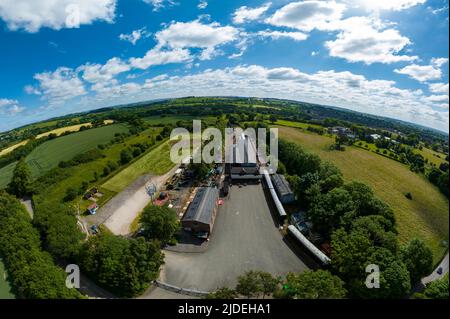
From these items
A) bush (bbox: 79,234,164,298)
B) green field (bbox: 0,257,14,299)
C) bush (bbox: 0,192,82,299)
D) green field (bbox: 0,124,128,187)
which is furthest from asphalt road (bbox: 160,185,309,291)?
green field (bbox: 0,124,128,187)

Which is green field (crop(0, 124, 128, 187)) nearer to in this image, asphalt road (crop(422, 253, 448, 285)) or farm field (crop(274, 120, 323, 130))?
farm field (crop(274, 120, 323, 130))

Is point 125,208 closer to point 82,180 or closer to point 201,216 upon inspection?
point 82,180

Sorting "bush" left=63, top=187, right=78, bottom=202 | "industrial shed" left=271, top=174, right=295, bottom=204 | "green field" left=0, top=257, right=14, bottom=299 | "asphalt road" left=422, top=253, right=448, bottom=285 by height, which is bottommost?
"green field" left=0, top=257, right=14, bottom=299

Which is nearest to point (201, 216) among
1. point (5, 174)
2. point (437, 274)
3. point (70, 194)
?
point (70, 194)

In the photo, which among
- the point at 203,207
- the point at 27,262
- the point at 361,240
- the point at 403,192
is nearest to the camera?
the point at 361,240

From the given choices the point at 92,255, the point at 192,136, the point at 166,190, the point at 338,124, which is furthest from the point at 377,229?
the point at 338,124
